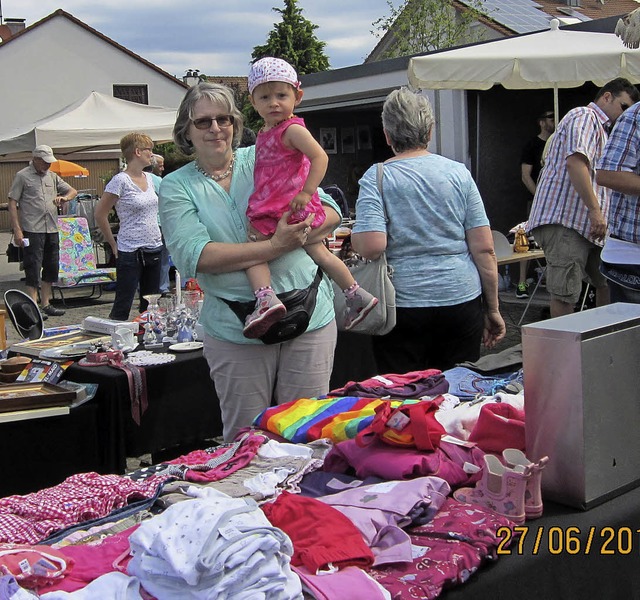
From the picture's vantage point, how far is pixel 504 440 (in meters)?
1.96

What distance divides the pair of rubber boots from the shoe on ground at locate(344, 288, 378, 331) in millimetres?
1395

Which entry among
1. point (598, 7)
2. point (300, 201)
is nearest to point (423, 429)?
point (300, 201)

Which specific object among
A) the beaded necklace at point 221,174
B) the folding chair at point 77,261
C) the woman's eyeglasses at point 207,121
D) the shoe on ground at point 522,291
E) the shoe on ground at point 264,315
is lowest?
the shoe on ground at point 522,291

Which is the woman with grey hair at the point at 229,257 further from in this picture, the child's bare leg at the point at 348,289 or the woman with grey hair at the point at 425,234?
the woman with grey hair at the point at 425,234

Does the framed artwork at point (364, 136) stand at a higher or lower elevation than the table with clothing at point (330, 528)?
higher

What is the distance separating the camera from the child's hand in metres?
2.66

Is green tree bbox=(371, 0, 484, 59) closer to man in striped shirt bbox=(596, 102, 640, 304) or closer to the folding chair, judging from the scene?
the folding chair

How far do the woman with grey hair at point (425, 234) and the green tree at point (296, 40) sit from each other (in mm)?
33506

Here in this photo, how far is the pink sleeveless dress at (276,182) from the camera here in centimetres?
266

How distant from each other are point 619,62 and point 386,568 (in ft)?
21.7

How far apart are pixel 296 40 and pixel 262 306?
35377 millimetres

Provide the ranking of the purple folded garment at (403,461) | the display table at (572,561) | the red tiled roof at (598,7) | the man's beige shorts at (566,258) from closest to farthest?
the display table at (572,561), the purple folded garment at (403,461), the man's beige shorts at (566,258), the red tiled roof at (598,7)

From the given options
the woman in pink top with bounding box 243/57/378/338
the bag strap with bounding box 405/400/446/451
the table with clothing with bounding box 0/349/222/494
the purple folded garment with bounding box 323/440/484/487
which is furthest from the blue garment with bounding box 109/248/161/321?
the bag strap with bounding box 405/400/446/451

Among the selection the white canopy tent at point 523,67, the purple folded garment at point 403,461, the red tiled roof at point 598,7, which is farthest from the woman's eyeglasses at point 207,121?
the red tiled roof at point 598,7
